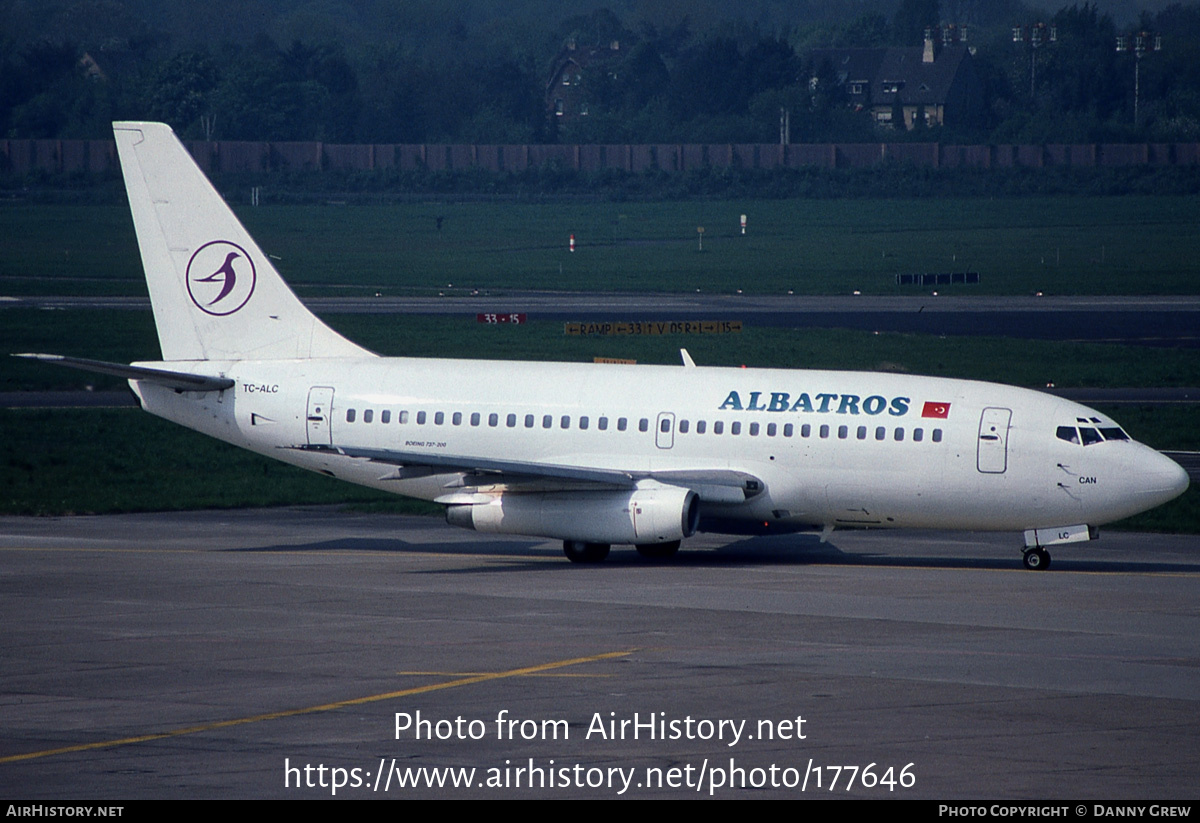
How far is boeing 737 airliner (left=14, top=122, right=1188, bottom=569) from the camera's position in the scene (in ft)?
118

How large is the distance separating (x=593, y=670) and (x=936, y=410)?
1379 centimetres

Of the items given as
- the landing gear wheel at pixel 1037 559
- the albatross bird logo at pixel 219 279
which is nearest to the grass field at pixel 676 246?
the albatross bird logo at pixel 219 279

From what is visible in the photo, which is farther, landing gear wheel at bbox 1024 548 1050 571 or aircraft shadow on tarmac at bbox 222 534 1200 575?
aircraft shadow on tarmac at bbox 222 534 1200 575

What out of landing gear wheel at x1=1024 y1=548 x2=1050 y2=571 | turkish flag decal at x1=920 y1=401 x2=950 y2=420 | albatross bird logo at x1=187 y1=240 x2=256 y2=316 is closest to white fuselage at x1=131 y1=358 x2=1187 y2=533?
turkish flag decal at x1=920 y1=401 x2=950 y2=420

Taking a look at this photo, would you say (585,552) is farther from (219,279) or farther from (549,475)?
(219,279)

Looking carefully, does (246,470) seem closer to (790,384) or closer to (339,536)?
(339,536)

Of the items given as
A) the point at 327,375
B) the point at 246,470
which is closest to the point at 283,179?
the point at 246,470

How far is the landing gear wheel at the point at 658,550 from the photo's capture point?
38.4 meters

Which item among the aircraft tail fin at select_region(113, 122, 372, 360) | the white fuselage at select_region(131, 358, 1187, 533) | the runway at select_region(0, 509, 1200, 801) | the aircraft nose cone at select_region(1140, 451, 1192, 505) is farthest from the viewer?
the aircraft tail fin at select_region(113, 122, 372, 360)

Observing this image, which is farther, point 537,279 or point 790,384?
point 537,279

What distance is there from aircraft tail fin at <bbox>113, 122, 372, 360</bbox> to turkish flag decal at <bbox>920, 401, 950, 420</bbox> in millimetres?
13750

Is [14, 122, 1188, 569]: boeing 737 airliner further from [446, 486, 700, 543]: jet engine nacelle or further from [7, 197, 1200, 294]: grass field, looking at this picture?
[7, 197, 1200, 294]: grass field

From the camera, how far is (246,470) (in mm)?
51562
